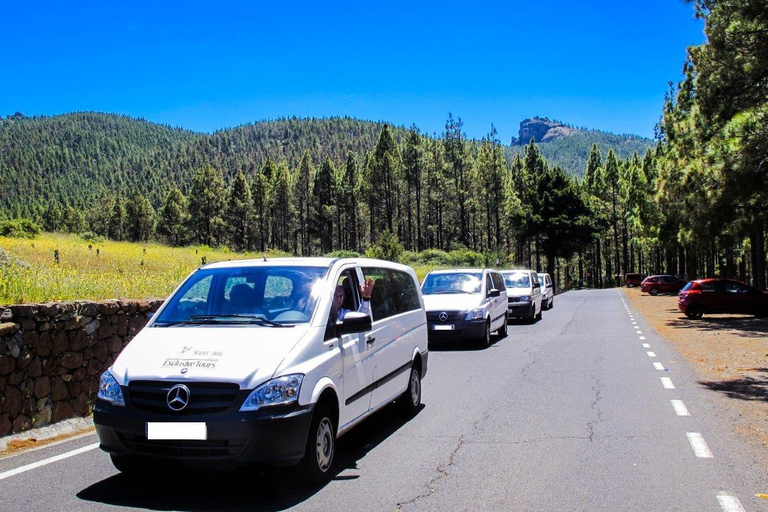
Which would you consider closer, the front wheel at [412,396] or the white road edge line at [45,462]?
the white road edge line at [45,462]

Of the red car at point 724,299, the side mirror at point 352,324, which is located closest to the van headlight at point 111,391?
the side mirror at point 352,324

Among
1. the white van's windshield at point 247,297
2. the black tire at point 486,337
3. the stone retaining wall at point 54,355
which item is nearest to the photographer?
the white van's windshield at point 247,297

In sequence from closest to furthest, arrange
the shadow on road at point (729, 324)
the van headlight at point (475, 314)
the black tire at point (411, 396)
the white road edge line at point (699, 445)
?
the white road edge line at point (699, 445) → the black tire at point (411, 396) → the van headlight at point (475, 314) → the shadow on road at point (729, 324)

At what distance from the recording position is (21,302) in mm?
6973

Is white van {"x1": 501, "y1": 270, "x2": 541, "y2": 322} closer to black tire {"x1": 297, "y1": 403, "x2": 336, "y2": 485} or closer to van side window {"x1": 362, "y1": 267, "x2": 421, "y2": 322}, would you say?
van side window {"x1": 362, "y1": 267, "x2": 421, "y2": 322}

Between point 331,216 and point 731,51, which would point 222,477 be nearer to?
point 731,51

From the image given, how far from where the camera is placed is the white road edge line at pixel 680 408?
7816 mm

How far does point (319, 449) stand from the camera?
507 cm

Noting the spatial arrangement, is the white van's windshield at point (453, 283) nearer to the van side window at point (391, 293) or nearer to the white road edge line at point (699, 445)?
the van side window at point (391, 293)

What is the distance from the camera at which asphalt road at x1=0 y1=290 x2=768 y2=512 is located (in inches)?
184

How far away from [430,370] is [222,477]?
6.76 metres

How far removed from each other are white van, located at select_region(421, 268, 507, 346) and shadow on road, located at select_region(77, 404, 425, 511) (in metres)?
9.26

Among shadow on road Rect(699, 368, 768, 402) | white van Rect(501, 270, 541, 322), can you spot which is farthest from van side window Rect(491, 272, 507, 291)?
shadow on road Rect(699, 368, 768, 402)

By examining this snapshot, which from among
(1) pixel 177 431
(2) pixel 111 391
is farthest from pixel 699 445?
(2) pixel 111 391
